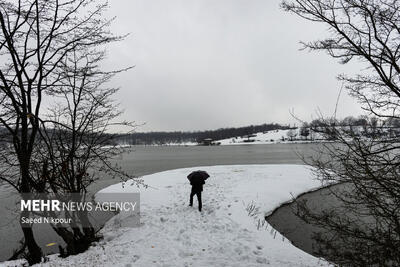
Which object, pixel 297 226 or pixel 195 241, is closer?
pixel 195 241

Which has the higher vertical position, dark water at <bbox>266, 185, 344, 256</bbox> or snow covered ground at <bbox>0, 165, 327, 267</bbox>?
snow covered ground at <bbox>0, 165, 327, 267</bbox>

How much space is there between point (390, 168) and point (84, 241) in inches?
275

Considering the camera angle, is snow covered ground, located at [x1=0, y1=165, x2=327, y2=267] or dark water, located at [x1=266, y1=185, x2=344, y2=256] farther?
dark water, located at [x1=266, y1=185, x2=344, y2=256]

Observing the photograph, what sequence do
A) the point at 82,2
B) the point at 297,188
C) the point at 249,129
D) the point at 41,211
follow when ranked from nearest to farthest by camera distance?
the point at 82,2 < the point at 41,211 < the point at 297,188 < the point at 249,129

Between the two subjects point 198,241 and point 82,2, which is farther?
point 198,241

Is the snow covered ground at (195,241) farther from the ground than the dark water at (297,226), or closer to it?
farther from the ground

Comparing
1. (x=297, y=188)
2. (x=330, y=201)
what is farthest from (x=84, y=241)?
(x=297, y=188)

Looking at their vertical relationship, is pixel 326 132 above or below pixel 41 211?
above

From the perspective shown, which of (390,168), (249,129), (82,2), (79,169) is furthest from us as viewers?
(249,129)

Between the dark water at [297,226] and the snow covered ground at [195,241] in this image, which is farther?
the dark water at [297,226]

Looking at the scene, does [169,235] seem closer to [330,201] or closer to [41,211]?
[41,211]

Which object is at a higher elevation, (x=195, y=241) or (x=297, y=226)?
(x=195, y=241)

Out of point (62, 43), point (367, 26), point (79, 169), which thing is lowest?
point (79, 169)

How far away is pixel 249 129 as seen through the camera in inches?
6629
